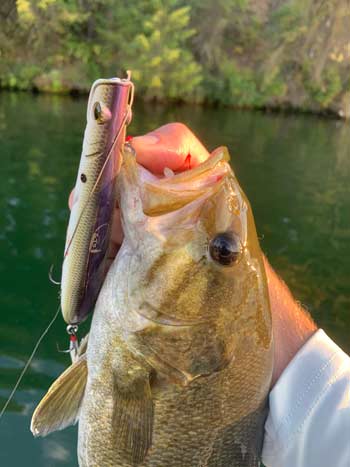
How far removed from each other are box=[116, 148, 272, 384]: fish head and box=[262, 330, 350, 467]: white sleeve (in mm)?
294

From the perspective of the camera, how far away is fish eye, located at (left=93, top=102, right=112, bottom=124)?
164cm

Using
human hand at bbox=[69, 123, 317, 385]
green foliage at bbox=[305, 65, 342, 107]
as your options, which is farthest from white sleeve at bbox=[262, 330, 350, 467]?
green foliage at bbox=[305, 65, 342, 107]

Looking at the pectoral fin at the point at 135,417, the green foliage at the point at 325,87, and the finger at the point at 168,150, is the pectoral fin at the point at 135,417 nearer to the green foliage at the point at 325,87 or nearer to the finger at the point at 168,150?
the finger at the point at 168,150

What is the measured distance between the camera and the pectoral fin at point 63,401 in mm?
1906

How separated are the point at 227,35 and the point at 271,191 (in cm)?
2742

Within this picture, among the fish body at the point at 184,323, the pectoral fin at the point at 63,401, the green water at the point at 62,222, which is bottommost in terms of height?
the green water at the point at 62,222

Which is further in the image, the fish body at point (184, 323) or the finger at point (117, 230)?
the finger at point (117, 230)

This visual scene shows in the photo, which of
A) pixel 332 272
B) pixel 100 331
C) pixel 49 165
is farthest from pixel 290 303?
pixel 49 165

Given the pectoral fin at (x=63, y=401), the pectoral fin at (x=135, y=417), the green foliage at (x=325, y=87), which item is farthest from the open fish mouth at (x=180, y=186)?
the green foliage at (x=325, y=87)

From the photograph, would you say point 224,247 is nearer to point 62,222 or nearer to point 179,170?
point 179,170

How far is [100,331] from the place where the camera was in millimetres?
1765

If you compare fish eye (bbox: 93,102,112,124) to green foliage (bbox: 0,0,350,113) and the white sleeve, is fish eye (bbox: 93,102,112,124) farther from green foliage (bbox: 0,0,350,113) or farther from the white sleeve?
green foliage (bbox: 0,0,350,113)

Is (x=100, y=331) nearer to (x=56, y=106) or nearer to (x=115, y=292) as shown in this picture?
(x=115, y=292)

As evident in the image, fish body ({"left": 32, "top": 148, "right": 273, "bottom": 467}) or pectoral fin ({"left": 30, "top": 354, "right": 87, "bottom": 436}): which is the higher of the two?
fish body ({"left": 32, "top": 148, "right": 273, "bottom": 467})
